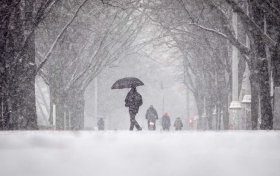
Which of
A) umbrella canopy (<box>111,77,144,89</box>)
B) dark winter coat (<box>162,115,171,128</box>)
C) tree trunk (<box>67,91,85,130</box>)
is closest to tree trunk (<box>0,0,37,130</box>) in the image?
umbrella canopy (<box>111,77,144,89</box>)

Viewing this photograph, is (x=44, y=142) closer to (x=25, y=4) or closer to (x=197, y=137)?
(x=197, y=137)

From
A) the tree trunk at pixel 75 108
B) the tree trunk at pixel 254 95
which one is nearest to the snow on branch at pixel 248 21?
the tree trunk at pixel 254 95

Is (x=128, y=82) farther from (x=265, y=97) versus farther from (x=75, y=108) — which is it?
(x=75, y=108)

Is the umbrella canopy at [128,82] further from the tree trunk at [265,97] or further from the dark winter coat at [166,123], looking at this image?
the dark winter coat at [166,123]

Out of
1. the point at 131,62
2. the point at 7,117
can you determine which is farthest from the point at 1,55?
the point at 131,62

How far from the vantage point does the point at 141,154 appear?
2852mm

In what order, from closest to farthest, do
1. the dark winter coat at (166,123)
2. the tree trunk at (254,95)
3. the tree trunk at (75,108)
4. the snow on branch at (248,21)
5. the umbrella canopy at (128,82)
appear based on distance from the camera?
the snow on branch at (248,21), the tree trunk at (254,95), the umbrella canopy at (128,82), the tree trunk at (75,108), the dark winter coat at (166,123)

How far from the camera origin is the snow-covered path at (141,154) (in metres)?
2.73

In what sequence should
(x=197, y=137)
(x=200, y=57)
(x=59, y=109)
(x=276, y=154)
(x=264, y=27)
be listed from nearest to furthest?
(x=276, y=154) < (x=197, y=137) < (x=264, y=27) < (x=59, y=109) < (x=200, y=57)

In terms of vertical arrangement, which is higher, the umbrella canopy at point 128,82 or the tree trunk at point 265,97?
the umbrella canopy at point 128,82

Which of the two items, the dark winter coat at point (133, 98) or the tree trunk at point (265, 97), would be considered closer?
the tree trunk at point (265, 97)

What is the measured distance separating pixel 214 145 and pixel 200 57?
29.8 metres

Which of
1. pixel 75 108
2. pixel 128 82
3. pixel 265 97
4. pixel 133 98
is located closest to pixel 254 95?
pixel 265 97

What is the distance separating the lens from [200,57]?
32.4 meters
